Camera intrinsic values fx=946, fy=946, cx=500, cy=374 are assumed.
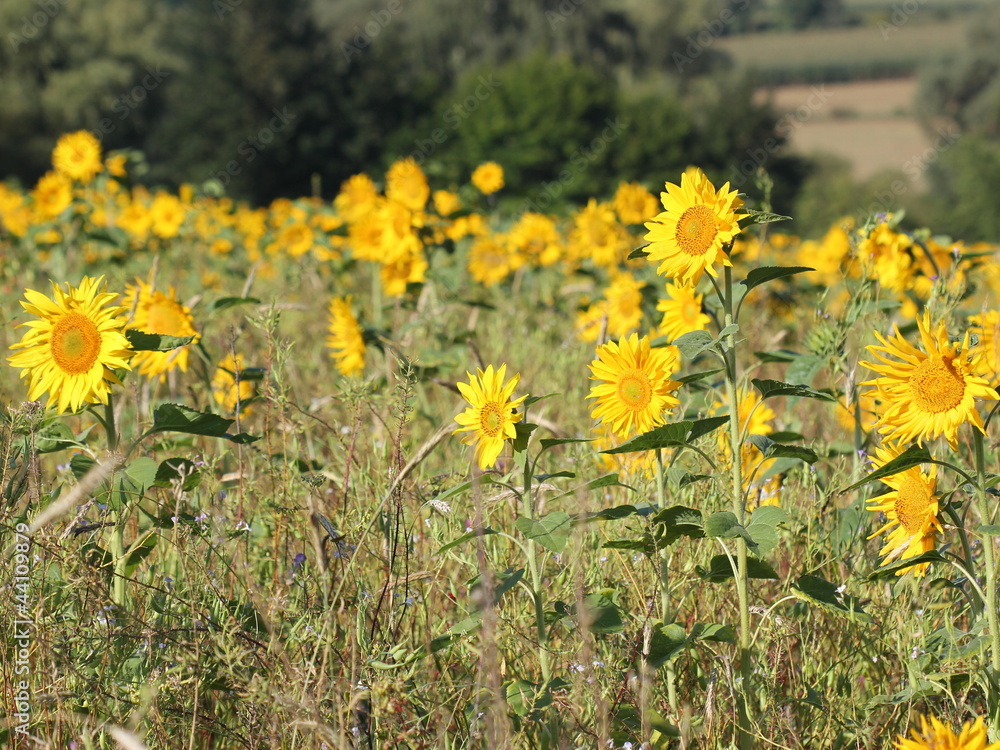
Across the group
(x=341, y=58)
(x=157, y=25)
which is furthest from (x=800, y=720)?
(x=157, y=25)

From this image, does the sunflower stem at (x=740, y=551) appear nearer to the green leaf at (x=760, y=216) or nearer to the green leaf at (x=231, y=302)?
the green leaf at (x=760, y=216)

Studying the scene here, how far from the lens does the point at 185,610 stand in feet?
6.23

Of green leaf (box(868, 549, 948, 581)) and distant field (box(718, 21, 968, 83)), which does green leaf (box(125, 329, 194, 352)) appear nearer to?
green leaf (box(868, 549, 948, 581))

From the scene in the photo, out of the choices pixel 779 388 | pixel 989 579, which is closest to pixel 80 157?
pixel 779 388

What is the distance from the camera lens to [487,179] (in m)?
6.46

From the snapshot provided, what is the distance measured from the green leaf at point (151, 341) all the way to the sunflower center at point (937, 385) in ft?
4.57

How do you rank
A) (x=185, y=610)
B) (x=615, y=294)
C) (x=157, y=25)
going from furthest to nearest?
(x=157, y=25) < (x=615, y=294) < (x=185, y=610)

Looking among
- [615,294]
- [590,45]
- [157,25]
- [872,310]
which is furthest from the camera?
[590,45]

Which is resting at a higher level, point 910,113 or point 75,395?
point 75,395

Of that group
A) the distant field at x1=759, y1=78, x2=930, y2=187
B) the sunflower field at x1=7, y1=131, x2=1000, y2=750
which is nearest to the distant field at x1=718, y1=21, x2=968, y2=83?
the distant field at x1=759, y1=78, x2=930, y2=187

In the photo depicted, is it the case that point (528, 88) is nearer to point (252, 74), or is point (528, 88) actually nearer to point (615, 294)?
point (252, 74)

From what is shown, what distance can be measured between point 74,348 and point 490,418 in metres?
0.89

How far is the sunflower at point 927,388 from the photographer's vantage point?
1637mm

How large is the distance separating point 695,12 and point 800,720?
55.7 metres
